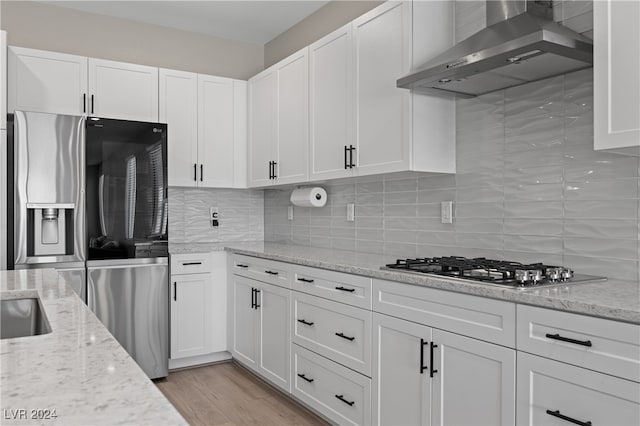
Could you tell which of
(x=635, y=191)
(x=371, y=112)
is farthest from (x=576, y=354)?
(x=371, y=112)

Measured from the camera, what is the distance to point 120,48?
4312 mm

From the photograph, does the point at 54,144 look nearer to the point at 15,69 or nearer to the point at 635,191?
the point at 15,69

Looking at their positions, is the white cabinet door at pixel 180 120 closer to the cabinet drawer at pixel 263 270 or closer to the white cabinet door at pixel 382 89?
the cabinet drawer at pixel 263 270

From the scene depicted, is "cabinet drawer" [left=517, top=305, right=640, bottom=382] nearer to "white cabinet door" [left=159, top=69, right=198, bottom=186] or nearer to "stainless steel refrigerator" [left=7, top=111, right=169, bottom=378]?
"stainless steel refrigerator" [left=7, top=111, right=169, bottom=378]

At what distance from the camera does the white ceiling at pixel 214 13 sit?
4.04 meters

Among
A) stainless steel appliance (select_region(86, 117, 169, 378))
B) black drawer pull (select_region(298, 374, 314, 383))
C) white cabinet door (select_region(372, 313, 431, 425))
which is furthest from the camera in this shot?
stainless steel appliance (select_region(86, 117, 169, 378))

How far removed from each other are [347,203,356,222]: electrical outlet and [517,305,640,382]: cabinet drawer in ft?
6.45

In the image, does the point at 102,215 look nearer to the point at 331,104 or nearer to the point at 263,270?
the point at 263,270

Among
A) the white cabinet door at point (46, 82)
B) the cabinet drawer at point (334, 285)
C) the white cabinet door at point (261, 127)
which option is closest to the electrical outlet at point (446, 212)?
the cabinet drawer at point (334, 285)

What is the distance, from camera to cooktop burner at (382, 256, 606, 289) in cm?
186

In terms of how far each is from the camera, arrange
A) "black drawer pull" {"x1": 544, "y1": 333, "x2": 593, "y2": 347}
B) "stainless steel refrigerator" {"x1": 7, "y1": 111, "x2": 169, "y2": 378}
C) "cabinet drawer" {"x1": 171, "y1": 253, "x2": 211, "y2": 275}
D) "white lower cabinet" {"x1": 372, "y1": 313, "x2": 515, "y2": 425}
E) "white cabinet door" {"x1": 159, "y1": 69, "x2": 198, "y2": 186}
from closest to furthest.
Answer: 1. "black drawer pull" {"x1": 544, "y1": 333, "x2": 593, "y2": 347}
2. "white lower cabinet" {"x1": 372, "y1": 313, "x2": 515, "y2": 425}
3. "stainless steel refrigerator" {"x1": 7, "y1": 111, "x2": 169, "y2": 378}
4. "cabinet drawer" {"x1": 171, "y1": 253, "x2": 211, "y2": 275}
5. "white cabinet door" {"x1": 159, "y1": 69, "x2": 198, "y2": 186}

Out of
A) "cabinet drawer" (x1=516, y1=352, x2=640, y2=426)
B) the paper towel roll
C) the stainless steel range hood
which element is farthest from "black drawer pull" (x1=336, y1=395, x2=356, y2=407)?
the stainless steel range hood

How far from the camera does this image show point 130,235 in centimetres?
357

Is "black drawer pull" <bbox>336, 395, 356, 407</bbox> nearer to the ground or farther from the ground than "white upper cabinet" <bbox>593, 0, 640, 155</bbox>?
nearer to the ground
